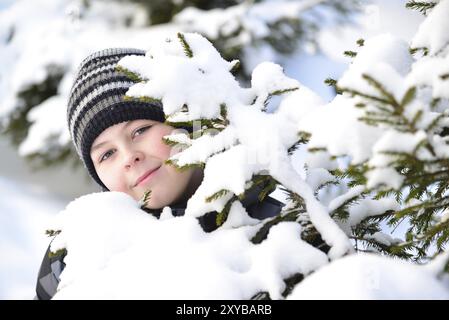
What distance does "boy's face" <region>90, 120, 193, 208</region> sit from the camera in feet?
6.27

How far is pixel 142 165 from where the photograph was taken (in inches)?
75.4

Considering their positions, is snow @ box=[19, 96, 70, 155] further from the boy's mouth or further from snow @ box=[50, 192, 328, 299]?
snow @ box=[50, 192, 328, 299]

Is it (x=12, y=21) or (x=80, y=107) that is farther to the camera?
(x=12, y=21)

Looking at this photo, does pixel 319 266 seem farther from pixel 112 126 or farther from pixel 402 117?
pixel 112 126

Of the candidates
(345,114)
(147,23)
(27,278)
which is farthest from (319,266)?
(147,23)

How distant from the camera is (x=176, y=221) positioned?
1.10 m

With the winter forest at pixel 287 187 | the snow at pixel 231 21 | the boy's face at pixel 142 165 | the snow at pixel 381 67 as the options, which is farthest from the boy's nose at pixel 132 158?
the snow at pixel 231 21

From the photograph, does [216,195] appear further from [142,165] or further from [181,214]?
[142,165]

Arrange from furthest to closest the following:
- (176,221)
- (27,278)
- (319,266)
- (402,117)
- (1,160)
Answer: (1,160) < (27,278) < (176,221) < (319,266) < (402,117)

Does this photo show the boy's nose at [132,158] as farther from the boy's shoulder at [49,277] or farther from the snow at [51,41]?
the snow at [51,41]

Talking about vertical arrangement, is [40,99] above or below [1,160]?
above

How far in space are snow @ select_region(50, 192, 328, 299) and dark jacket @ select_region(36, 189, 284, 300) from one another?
50cm

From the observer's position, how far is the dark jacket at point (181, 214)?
1671 mm
